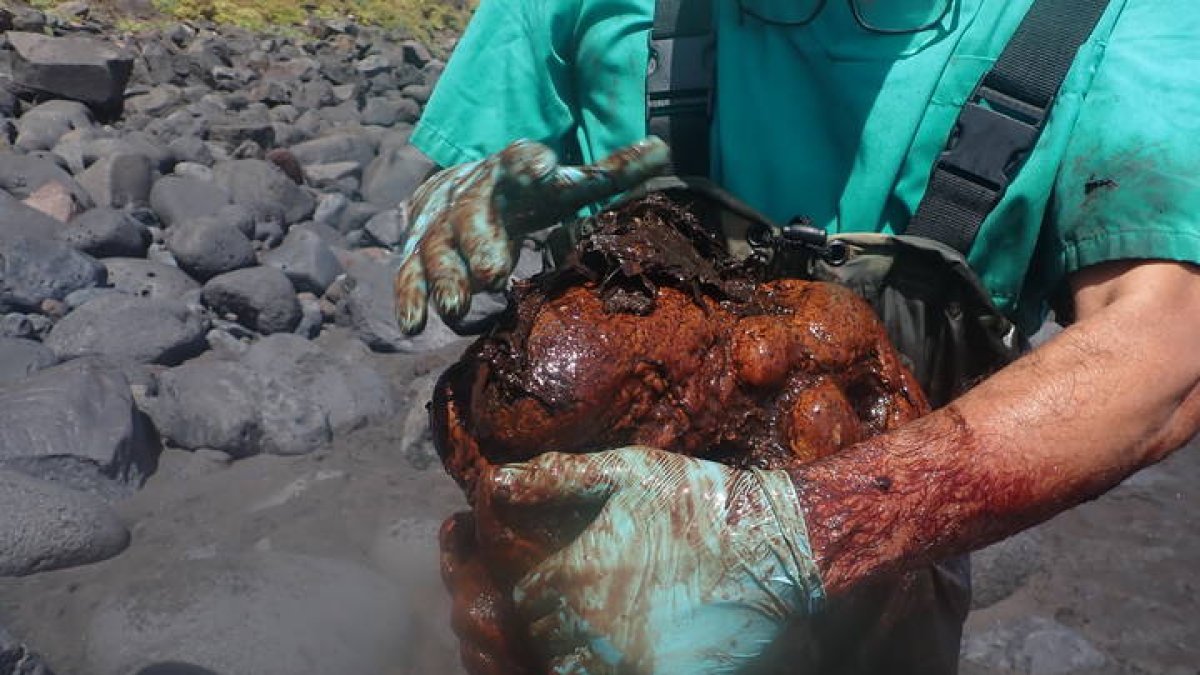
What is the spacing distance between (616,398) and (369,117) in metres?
9.22

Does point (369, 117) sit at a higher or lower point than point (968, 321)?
lower

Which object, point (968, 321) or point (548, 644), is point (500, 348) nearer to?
point (548, 644)

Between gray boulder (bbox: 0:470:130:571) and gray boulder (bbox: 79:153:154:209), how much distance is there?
12.5 feet

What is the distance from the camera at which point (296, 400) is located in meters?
5.08

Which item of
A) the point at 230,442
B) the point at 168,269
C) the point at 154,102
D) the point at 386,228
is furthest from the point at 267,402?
the point at 154,102

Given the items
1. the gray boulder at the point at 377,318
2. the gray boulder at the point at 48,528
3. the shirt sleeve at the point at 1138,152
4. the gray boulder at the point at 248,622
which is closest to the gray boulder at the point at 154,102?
the gray boulder at the point at 377,318

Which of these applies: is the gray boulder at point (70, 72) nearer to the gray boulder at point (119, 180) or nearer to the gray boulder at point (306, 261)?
the gray boulder at point (119, 180)

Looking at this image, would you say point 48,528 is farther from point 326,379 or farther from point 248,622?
point 326,379

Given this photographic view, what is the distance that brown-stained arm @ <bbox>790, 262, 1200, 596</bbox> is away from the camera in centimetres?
193

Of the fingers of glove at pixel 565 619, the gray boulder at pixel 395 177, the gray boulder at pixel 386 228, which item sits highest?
the fingers of glove at pixel 565 619

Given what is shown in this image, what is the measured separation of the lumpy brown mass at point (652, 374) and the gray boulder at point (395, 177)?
6279 mm

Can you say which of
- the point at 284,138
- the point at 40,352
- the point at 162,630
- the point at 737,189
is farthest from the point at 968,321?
the point at 284,138

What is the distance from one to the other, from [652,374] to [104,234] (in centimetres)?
525

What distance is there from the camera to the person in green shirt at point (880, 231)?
192cm
